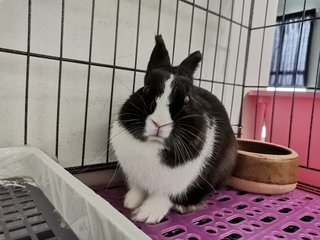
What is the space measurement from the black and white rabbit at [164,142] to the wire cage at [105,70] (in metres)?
0.23

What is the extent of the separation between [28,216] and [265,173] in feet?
2.53

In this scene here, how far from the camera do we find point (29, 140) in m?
0.86

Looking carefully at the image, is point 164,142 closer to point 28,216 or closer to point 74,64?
point 28,216

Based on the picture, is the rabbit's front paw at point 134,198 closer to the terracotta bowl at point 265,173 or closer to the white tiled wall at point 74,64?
the white tiled wall at point 74,64

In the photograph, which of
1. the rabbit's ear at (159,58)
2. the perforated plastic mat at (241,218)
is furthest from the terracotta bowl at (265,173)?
the rabbit's ear at (159,58)

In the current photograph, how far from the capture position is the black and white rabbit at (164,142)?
66 cm

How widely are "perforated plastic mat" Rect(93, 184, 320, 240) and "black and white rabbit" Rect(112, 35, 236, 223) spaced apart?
0.14 ft

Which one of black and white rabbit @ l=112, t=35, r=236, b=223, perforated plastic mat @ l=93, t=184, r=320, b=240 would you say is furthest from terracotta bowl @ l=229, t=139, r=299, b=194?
black and white rabbit @ l=112, t=35, r=236, b=223

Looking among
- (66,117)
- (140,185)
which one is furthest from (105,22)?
(140,185)

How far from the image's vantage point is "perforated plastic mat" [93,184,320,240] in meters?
0.70

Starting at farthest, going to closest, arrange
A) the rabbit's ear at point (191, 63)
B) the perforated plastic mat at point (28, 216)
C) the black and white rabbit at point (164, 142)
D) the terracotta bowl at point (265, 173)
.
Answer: the terracotta bowl at point (265, 173) < the rabbit's ear at point (191, 63) < the black and white rabbit at point (164, 142) < the perforated plastic mat at point (28, 216)

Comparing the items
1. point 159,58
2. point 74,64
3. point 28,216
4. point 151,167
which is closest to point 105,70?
point 74,64

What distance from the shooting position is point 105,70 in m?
0.99

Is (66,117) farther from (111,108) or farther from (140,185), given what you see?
(140,185)
